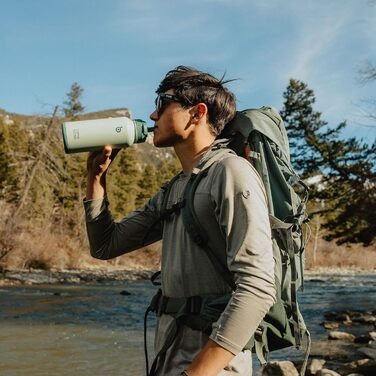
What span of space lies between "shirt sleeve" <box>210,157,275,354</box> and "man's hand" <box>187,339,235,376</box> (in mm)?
20

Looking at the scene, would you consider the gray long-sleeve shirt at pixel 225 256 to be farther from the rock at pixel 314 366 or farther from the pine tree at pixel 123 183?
the pine tree at pixel 123 183

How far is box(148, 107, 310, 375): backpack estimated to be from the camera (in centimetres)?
203

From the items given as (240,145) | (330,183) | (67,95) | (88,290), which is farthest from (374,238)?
(67,95)

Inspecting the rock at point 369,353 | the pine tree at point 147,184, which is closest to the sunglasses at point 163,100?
the rock at point 369,353

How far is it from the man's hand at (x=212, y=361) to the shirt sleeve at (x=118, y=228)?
841 millimetres

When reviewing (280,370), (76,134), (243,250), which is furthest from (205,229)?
(280,370)

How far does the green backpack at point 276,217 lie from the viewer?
2090 millimetres

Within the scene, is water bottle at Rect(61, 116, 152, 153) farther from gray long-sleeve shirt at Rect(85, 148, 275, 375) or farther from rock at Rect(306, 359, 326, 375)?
rock at Rect(306, 359, 326, 375)

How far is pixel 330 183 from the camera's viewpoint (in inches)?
1018

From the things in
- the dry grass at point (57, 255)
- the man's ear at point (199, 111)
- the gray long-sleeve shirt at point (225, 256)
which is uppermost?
the man's ear at point (199, 111)

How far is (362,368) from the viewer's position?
25.2 ft

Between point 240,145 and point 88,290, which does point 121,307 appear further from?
point 240,145

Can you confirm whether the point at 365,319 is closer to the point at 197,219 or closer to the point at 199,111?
the point at 199,111

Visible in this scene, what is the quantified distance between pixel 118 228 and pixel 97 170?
31 centimetres
